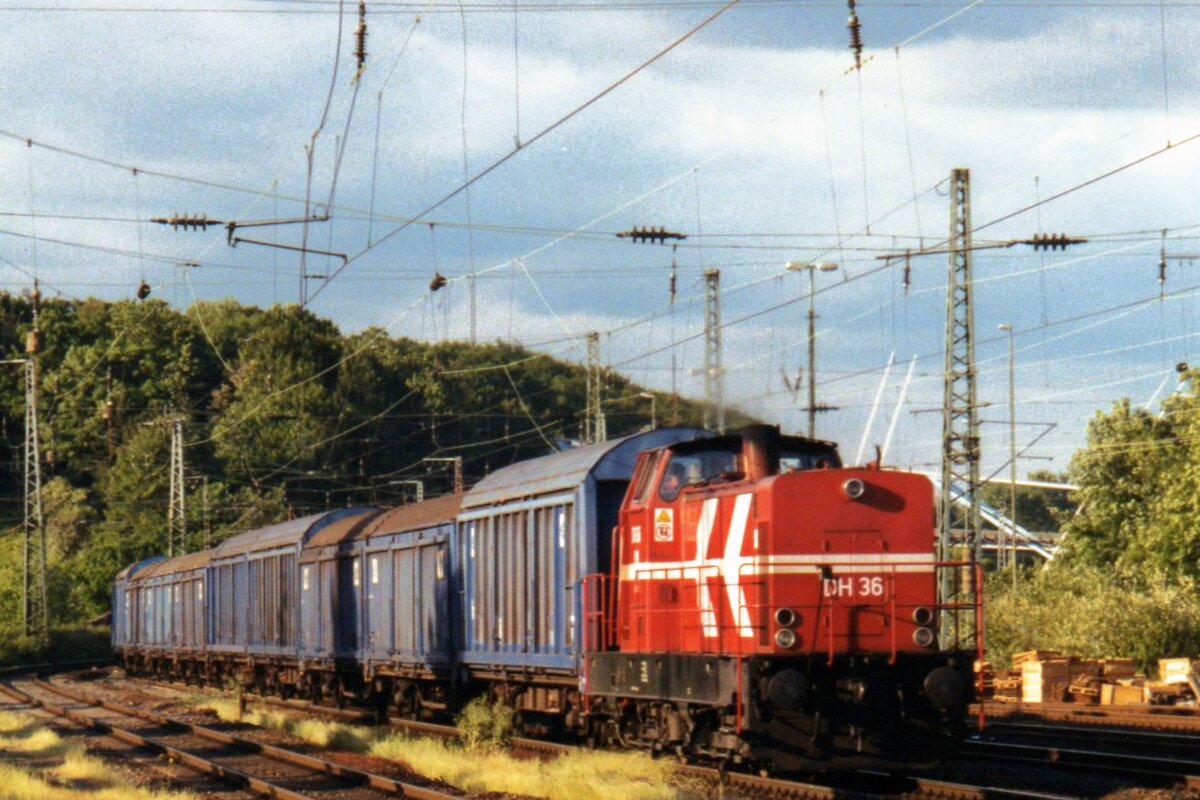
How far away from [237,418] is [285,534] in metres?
54.6

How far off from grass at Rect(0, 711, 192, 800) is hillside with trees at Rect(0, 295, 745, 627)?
44.2 m

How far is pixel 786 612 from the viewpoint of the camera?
48.8 ft

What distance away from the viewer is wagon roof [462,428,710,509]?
18.3 m

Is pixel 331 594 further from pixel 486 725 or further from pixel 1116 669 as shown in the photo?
pixel 1116 669

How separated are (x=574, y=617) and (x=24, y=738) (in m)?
11.9

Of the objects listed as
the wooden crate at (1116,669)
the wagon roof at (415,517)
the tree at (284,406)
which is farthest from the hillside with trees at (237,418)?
the wagon roof at (415,517)

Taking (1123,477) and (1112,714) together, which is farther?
(1123,477)

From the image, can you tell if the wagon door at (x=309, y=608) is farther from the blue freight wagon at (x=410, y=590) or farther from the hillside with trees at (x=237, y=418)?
the hillside with trees at (x=237, y=418)

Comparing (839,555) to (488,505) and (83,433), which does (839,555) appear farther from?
(83,433)

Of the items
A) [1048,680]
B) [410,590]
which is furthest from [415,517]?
[1048,680]

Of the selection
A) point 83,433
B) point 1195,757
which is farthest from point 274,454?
point 1195,757

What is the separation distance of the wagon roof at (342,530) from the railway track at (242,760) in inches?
174

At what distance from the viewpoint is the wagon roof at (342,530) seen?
97.9 feet

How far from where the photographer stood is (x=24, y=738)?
25422mm
